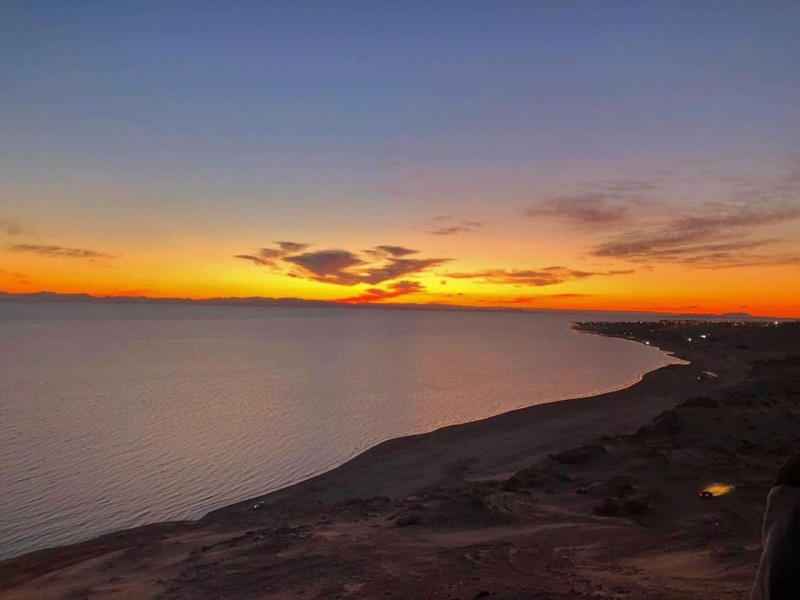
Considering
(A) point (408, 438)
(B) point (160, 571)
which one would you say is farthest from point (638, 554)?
(A) point (408, 438)

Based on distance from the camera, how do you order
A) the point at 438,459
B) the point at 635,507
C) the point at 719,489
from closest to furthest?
the point at 635,507 < the point at 719,489 < the point at 438,459

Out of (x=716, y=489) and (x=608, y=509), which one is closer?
(x=608, y=509)

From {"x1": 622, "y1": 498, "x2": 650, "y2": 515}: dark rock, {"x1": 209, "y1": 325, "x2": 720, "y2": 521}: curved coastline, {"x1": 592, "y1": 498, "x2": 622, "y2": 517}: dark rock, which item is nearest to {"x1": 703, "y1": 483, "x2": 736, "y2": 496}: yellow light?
{"x1": 622, "y1": 498, "x2": 650, "y2": 515}: dark rock

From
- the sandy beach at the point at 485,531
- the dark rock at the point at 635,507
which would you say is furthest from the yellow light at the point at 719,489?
the dark rock at the point at 635,507

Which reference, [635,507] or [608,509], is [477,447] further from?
[635,507]

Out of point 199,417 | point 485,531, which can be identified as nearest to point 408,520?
point 485,531

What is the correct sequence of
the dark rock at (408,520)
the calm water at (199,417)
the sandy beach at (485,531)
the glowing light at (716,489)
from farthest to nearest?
the calm water at (199,417) < the glowing light at (716,489) < the dark rock at (408,520) < the sandy beach at (485,531)

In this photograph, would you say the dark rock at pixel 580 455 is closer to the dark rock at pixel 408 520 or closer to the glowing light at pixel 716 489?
the glowing light at pixel 716 489

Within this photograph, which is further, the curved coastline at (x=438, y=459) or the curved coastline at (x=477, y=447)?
the curved coastline at (x=477, y=447)

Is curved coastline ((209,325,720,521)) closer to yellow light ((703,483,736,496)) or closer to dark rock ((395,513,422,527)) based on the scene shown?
dark rock ((395,513,422,527))
